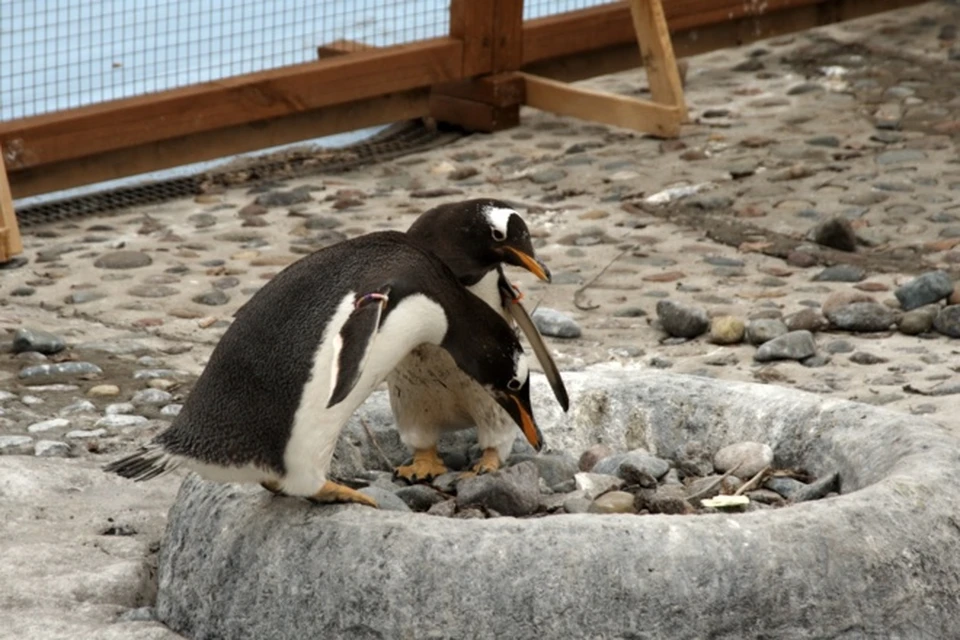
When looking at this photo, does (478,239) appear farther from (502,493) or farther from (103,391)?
(103,391)

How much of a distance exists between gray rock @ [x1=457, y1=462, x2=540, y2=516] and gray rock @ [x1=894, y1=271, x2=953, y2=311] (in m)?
2.12

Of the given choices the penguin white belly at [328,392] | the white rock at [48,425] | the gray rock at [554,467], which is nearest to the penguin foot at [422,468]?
the gray rock at [554,467]

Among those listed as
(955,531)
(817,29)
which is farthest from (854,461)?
(817,29)

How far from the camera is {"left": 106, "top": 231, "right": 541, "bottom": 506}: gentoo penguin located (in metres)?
2.41

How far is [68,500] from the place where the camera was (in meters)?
3.28

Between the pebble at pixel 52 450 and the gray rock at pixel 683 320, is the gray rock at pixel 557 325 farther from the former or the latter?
the pebble at pixel 52 450

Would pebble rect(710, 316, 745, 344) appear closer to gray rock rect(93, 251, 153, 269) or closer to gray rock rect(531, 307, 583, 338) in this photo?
gray rock rect(531, 307, 583, 338)

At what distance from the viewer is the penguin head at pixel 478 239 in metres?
2.79

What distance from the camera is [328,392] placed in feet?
7.94

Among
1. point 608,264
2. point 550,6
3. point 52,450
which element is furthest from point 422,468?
point 550,6

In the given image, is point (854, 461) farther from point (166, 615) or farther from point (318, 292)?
point (166, 615)

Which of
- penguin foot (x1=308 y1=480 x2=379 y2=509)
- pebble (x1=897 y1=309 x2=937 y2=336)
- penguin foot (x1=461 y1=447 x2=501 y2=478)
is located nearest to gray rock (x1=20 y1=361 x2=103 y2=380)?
penguin foot (x1=461 y1=447 x2=501 y2=478)

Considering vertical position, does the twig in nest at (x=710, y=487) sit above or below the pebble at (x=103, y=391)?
above

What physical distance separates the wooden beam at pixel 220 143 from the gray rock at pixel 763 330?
8.15ft
